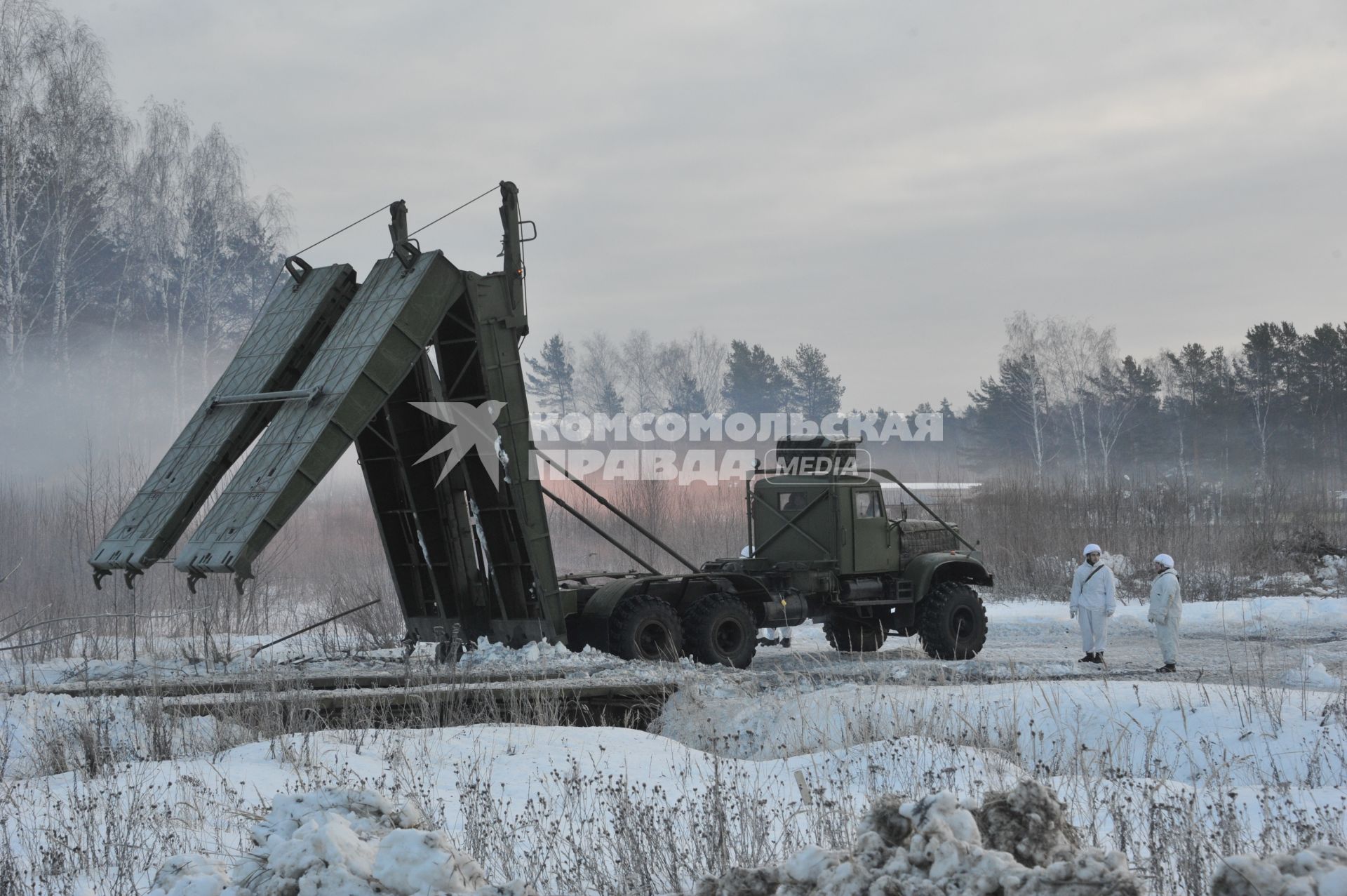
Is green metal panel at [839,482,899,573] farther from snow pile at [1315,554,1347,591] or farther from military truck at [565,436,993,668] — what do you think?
snow pile at [1315,554,1347,591]

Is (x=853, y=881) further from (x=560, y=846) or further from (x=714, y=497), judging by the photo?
(x=714, y=497)

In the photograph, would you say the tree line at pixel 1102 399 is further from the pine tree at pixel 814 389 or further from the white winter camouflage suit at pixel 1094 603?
the white winter camouflage suit at pixel 1094 603

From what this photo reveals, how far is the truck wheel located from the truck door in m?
1.13

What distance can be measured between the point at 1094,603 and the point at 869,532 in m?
3.08

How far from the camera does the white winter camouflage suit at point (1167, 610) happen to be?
14805mm

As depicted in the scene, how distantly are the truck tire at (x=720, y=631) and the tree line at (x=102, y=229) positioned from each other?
26.3m

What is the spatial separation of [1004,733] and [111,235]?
39067 mm

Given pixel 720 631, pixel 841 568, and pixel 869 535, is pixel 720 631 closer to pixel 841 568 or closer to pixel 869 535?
pixel 841 568

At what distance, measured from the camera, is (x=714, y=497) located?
31.8 meters

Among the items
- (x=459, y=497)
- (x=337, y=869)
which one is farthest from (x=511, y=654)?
(x=337, y=869)

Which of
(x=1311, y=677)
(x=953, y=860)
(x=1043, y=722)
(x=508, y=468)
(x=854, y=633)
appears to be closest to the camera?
(x=953, y=860)

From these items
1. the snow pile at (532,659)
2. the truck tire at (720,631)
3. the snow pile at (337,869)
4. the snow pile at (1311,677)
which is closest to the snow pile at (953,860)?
the snow pile at (337,869)

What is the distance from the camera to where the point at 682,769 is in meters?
8.51

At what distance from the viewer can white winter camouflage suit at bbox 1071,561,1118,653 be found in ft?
51.6
